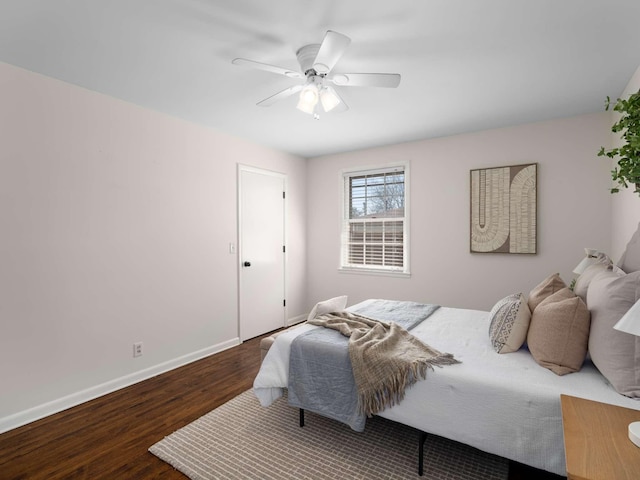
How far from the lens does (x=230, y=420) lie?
2350mm

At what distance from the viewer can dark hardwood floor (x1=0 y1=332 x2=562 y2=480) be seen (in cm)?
186

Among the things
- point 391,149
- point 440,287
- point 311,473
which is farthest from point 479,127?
point 311,473

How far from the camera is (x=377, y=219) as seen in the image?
453 cm

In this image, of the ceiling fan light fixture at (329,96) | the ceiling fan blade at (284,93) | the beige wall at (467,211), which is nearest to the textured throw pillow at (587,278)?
the beige wall at (467,211)

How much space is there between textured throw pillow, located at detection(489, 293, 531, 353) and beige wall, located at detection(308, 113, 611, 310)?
1.77 m

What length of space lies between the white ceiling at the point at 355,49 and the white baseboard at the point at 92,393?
2.44 metres

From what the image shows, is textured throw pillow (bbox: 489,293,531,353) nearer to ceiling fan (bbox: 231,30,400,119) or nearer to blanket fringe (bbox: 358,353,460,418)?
blanket fringe (bbox: 358,353,460,418)

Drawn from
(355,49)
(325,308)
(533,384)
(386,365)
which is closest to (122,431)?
(325,308)

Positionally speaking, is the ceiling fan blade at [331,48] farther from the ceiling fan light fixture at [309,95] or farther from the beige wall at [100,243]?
the beige wall at [100,243]

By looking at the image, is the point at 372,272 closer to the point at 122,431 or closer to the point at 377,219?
Result: the point at 377,219

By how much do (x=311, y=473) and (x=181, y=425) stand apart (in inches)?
40.7

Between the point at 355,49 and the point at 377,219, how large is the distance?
2.67m

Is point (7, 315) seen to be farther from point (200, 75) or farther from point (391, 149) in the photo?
point (391, 149)

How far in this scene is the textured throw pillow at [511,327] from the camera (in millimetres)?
1924
